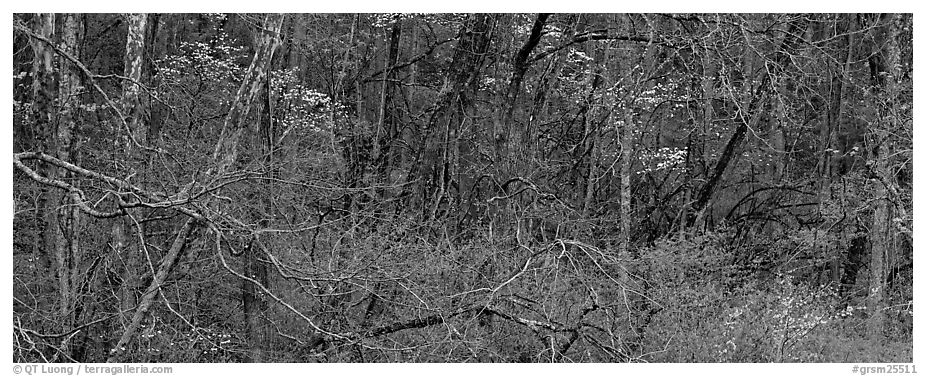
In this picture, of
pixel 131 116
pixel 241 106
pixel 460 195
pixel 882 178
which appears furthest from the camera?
pixel 460 195

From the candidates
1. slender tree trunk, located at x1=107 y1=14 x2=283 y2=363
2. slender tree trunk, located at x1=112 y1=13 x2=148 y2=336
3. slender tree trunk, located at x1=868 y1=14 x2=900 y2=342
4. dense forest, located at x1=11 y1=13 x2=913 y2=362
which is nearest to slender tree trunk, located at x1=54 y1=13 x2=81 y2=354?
dense forest, located at x1=11 y1=13 x2=913 y2=362

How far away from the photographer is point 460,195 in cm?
1391

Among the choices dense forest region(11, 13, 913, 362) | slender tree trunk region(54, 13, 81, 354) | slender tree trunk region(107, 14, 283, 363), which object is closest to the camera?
slender tree trunk region(54, 13, 81, 354)

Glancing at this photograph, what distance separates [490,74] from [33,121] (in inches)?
349

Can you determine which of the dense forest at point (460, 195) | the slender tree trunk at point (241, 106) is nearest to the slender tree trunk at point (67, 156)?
the dense forest at point (460, 195)

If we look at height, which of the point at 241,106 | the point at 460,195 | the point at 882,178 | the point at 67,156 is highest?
the point at 241,106

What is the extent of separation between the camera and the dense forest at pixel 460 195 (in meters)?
9.31

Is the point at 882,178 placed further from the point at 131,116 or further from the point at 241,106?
the point at 131,116

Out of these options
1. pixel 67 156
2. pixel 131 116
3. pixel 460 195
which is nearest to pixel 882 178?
pixel 460 195

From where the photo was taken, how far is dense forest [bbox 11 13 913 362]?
931 centimetres

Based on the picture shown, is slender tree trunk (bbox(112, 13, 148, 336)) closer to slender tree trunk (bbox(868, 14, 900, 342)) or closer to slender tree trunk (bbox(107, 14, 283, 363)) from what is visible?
slender tree trunk (bbox(107, 14, 283, 363))

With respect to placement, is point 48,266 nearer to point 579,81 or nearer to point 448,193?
point 448,193

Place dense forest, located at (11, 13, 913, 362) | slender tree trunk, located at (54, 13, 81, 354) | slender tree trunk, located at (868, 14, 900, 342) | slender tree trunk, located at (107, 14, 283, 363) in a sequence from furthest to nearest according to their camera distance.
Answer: slender tree trunk, located at (868, 14, 900, 342), dense forest, located at (11, 13, 913, 362), slender tree trunk, located at (107, 14, 283, 363), slender tree trunk, located at (54, 13, 81, 354)

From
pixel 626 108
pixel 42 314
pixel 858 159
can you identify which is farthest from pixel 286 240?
pixel 858 159
